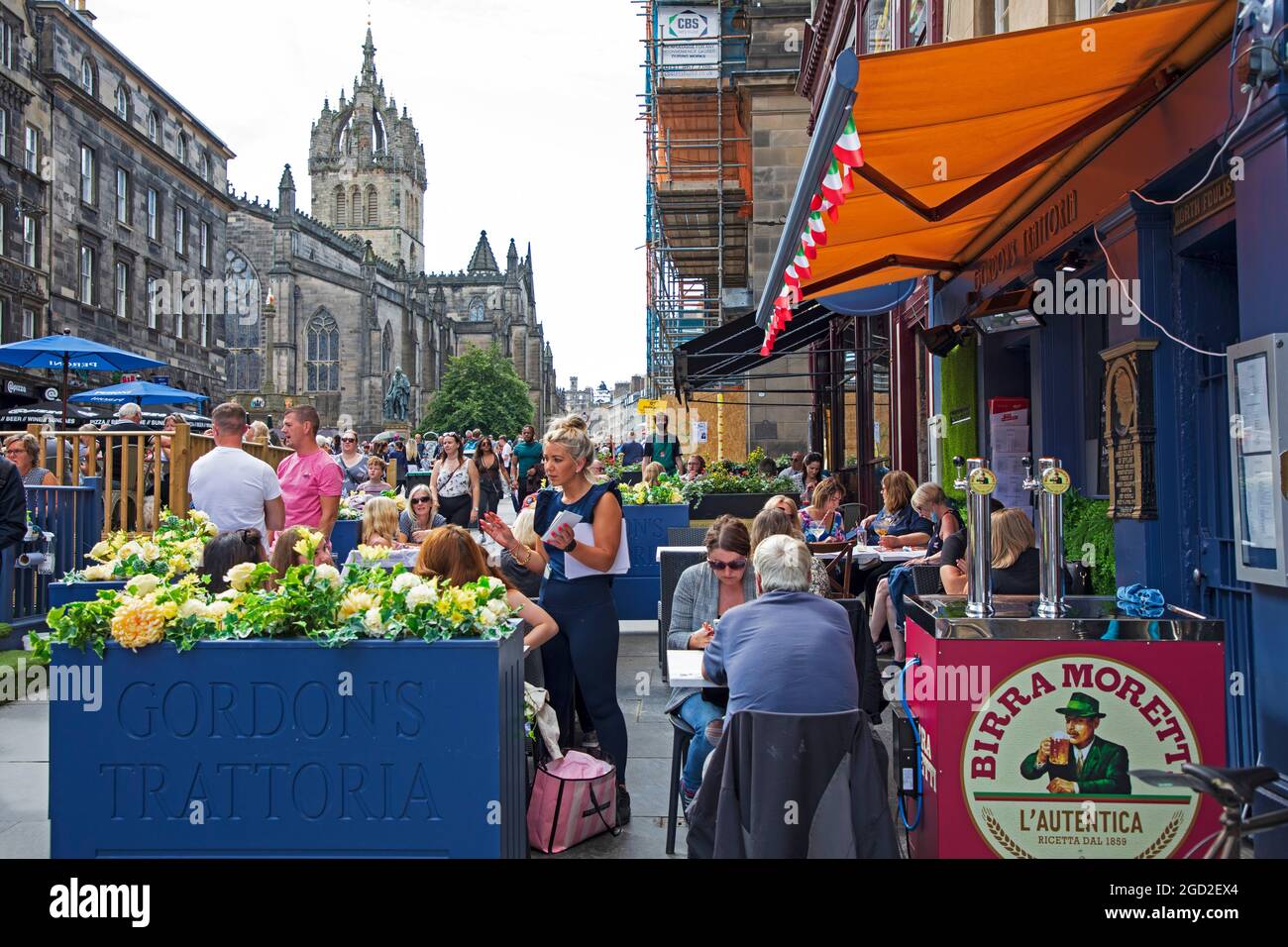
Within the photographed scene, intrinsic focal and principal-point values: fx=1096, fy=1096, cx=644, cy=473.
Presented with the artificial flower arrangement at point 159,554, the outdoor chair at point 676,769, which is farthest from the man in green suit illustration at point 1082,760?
the artificial flower arrangement at point 159,554

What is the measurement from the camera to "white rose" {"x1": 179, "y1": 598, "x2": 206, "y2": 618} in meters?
4.10

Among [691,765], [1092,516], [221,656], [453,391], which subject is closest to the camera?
[221,656]

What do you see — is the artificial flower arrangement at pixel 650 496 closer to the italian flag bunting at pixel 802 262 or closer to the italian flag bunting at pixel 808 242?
the italian flag bunting at pixel 802 262

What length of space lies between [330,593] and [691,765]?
177 centimetres

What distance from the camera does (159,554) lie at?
6.87 m

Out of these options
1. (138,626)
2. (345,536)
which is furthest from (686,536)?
(138,626)

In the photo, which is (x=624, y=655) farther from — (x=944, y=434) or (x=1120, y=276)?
(x=1120, y=276)

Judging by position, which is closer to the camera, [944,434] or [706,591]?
[706,591]

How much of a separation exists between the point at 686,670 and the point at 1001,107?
3.25 m

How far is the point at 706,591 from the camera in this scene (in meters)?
5.68

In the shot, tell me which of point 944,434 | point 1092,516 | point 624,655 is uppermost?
point 944,434

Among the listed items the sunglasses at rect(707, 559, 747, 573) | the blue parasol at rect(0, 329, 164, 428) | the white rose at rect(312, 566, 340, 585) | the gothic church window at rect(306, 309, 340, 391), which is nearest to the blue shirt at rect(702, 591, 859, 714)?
the sunglasses at rect(707, 559, 747, 573)

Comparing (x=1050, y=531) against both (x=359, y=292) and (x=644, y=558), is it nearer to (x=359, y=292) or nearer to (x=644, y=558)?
(x=644, y=558)
